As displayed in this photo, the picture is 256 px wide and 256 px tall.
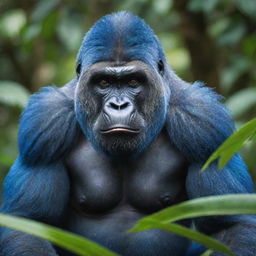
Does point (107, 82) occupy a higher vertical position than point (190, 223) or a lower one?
higher

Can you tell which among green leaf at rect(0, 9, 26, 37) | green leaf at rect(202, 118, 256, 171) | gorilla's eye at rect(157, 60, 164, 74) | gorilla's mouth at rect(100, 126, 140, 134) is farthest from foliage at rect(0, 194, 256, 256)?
green leaf at rect(0, 9, 26, 37)

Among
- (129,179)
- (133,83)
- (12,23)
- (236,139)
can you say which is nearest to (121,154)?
(129,179)

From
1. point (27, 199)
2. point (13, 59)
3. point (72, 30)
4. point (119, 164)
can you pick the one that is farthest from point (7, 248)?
point (13, 59)

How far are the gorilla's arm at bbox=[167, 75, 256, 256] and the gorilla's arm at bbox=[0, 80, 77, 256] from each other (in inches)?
24.8

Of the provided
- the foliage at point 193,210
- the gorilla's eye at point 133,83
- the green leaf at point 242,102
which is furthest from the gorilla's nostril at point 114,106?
the green leaf at point 242,102

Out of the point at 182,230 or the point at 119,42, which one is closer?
the point at 182,230

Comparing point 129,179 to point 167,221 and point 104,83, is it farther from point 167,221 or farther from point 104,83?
point 167,221

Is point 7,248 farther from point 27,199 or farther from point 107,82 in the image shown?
point 107,82

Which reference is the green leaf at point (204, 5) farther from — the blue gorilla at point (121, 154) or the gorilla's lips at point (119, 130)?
the gorilla's lips at point (119, 130)

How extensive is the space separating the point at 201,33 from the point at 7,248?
12.6ft

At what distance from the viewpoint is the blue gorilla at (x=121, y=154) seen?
3857mm

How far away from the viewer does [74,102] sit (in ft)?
Answer: 13.5

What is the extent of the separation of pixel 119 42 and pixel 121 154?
61 centimetres

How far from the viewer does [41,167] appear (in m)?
4.07
